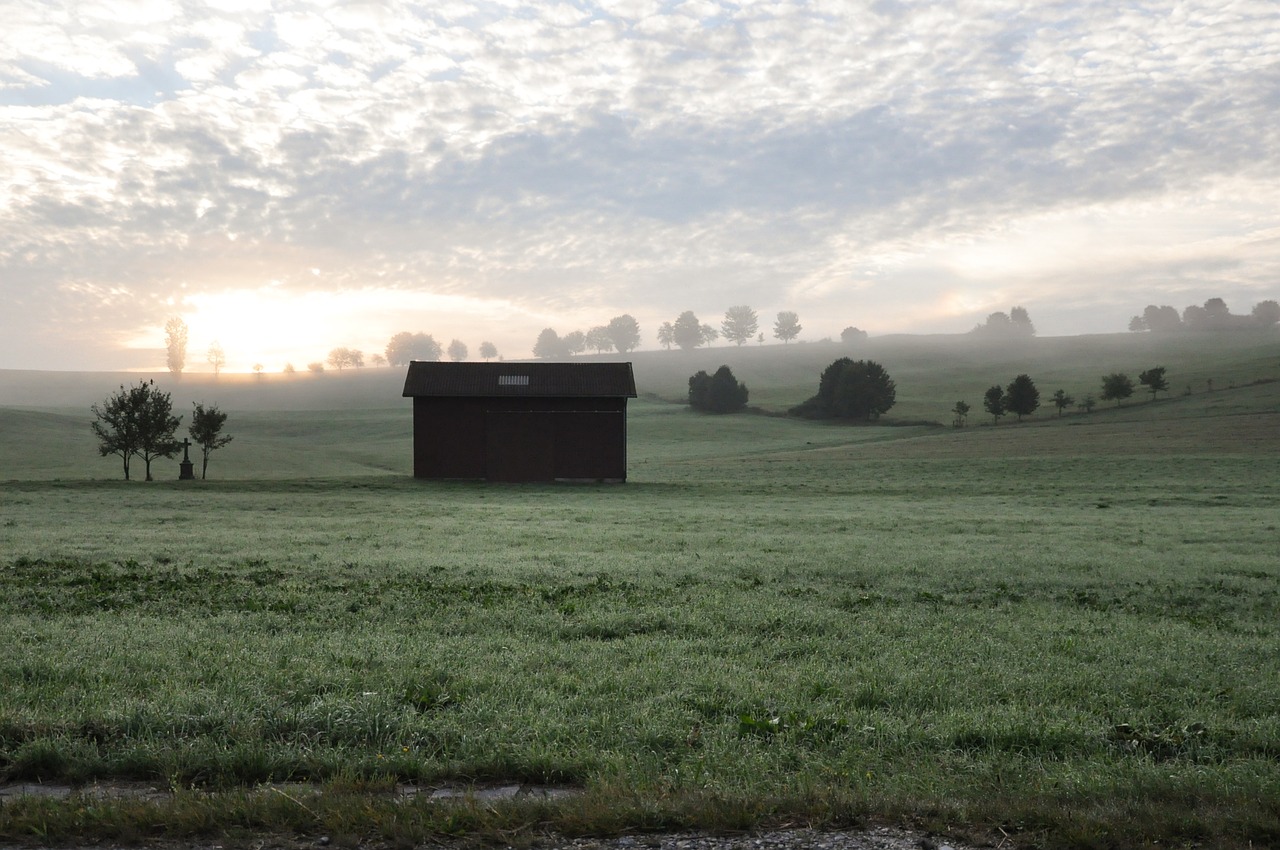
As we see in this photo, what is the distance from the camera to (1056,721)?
252 inches

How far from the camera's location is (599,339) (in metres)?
196

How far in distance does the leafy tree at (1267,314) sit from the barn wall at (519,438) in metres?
194

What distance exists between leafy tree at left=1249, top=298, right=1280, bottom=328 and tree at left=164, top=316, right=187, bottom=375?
21771cm

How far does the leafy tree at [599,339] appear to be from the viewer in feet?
641

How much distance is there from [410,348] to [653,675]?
19631cm

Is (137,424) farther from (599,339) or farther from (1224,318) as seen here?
(1224,318)

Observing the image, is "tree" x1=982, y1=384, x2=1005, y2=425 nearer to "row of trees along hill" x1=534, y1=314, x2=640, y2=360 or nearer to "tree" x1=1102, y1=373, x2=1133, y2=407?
"tree" x1=1102, y1=373, x2=1133, y2=407

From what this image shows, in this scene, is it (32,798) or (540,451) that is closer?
(32,798)

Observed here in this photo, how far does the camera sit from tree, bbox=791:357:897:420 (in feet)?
310

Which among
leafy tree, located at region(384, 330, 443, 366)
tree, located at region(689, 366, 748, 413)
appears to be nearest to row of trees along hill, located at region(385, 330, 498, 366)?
leafy tree, located at region(384, 330, 443, 366)

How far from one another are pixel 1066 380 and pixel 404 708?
129m

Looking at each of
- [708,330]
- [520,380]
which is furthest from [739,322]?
[520,380]

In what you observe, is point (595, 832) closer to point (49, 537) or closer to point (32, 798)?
point (32, 798)

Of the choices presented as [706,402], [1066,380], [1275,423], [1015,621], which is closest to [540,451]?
[1015,621]
